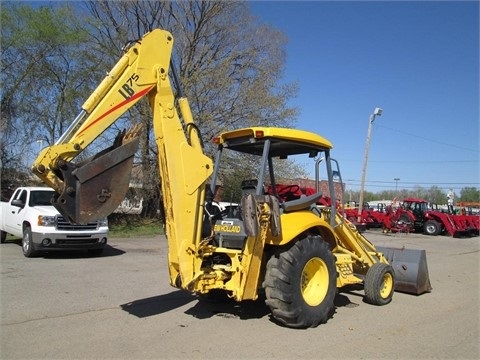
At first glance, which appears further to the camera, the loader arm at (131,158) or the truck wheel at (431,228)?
the truck wheel at (431,228)

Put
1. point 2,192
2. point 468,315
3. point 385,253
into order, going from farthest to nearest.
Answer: point 2,192 → point 385,253 → point 468,315

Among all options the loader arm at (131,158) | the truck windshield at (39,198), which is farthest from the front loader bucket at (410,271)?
the truck windshield at (39,198)

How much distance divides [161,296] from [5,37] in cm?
1872

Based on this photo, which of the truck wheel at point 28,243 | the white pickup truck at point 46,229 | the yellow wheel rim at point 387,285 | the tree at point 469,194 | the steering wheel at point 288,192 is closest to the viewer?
the steering wheel at point 288,192

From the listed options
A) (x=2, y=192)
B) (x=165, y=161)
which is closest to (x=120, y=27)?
(x=2, y=192)

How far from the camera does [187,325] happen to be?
6.12 metres

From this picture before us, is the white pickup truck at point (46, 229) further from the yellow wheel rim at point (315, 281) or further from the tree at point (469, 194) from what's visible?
the tree at point (469, 194)

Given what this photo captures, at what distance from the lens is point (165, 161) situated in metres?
6.02

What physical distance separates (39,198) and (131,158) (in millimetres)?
8411

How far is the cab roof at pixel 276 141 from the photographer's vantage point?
20.9ft

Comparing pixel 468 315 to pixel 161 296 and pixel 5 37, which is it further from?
pixel 5 37

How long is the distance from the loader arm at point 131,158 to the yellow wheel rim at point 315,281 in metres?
1.59

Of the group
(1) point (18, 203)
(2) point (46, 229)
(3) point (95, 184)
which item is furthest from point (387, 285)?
(1) point (18, 203)

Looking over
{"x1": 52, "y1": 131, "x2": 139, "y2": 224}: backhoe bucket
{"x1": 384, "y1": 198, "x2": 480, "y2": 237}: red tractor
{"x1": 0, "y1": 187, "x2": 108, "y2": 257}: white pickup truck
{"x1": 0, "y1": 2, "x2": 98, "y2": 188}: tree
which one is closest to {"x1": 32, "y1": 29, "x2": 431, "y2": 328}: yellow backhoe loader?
{"x1": 52, "y1": 131, "x2": 139, "y2": 224}: backhoe bucket
